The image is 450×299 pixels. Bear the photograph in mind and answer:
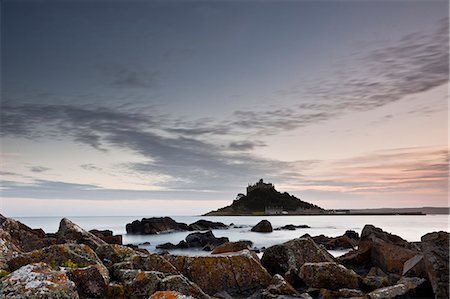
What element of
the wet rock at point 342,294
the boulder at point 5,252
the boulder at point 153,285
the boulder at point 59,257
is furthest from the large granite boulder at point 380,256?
the boulder at point 5,252

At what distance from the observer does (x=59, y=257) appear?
1296cm

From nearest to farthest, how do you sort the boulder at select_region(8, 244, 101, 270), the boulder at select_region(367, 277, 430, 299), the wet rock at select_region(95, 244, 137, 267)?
the boulder at select_region(367, 277, 430, 299) → the boulder at select_region(8, 244, 101, 270) → the wet rock at select_region(95, 244, 137, 267)

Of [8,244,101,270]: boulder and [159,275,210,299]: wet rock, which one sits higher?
[8,244,101,270]: boulder

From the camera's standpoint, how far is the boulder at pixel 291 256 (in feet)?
55.7

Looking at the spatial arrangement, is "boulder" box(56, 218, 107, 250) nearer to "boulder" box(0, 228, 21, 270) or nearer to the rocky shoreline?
the rocky shoreline

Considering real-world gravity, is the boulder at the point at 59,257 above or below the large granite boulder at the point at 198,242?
above

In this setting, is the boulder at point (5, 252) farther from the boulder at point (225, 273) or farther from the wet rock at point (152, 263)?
the boulder at point (225, 273)

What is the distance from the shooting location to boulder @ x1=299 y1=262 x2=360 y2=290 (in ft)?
45.2

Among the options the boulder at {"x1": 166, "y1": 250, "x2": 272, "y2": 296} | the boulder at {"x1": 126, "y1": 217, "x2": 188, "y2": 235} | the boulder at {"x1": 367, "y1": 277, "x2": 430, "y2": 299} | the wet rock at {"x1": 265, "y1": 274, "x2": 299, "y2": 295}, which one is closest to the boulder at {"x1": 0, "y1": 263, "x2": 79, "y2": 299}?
the boulder at {"x1": 166, "y1": 250, "x2": 272, "y2": 296}

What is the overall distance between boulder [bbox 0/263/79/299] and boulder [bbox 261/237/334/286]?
9506 mm

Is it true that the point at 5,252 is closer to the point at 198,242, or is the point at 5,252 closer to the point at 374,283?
the point at 374,283

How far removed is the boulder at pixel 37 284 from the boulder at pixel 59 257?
2112 millimetres

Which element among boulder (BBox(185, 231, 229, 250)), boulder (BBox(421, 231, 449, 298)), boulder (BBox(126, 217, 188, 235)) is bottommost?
boulder (BBox(126, 217, 188, 235))

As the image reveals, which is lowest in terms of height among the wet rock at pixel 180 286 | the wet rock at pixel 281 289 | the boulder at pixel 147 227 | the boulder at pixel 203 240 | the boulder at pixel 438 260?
the boulder at pixel 147 227
